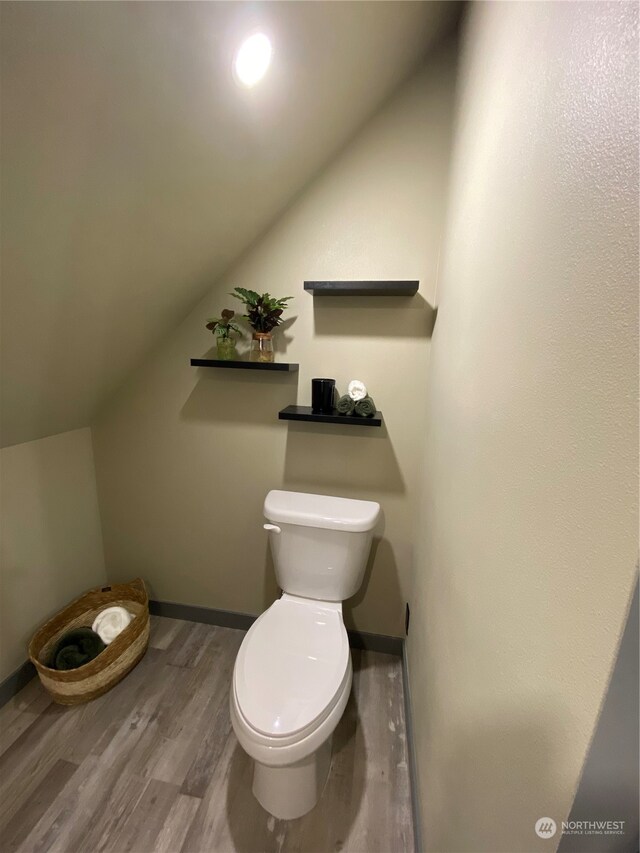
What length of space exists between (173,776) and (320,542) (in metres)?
0.90

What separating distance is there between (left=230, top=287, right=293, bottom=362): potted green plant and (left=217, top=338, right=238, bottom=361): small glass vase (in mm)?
83

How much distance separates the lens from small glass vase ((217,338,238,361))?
1.39m

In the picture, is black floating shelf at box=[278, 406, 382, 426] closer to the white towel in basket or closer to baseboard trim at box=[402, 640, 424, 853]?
baseboard trim at box=[402, 640, 424, 853]

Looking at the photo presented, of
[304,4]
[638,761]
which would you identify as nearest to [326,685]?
[638,761]

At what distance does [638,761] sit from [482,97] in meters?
1.20

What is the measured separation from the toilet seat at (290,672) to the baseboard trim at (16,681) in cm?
106

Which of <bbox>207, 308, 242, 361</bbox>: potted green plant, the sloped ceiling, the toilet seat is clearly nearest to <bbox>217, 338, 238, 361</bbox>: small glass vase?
<bbox>207, 308, 242, 361</bbox>: potted green plant

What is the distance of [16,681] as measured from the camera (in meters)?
1.38

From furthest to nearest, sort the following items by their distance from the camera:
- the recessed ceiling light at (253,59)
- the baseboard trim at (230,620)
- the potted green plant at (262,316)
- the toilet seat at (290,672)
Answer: the baseboard trim at (230,620)
the potted green plant at (262,316)
the toilet seat at (290,672)
the recessed ceiling light at (253,59)

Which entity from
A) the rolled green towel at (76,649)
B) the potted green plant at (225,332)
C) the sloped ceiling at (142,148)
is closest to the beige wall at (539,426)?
the sloped ceiling at (142,148)

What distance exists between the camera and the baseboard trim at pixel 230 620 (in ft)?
5.34

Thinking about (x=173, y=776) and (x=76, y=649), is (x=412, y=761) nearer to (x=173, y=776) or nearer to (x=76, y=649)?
(x=173, y=776)

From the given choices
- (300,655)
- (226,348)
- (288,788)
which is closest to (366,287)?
(226,348)

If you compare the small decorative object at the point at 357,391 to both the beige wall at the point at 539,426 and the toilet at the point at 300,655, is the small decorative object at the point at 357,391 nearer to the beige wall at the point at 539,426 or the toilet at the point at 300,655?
the toilet at the point at 300,655
